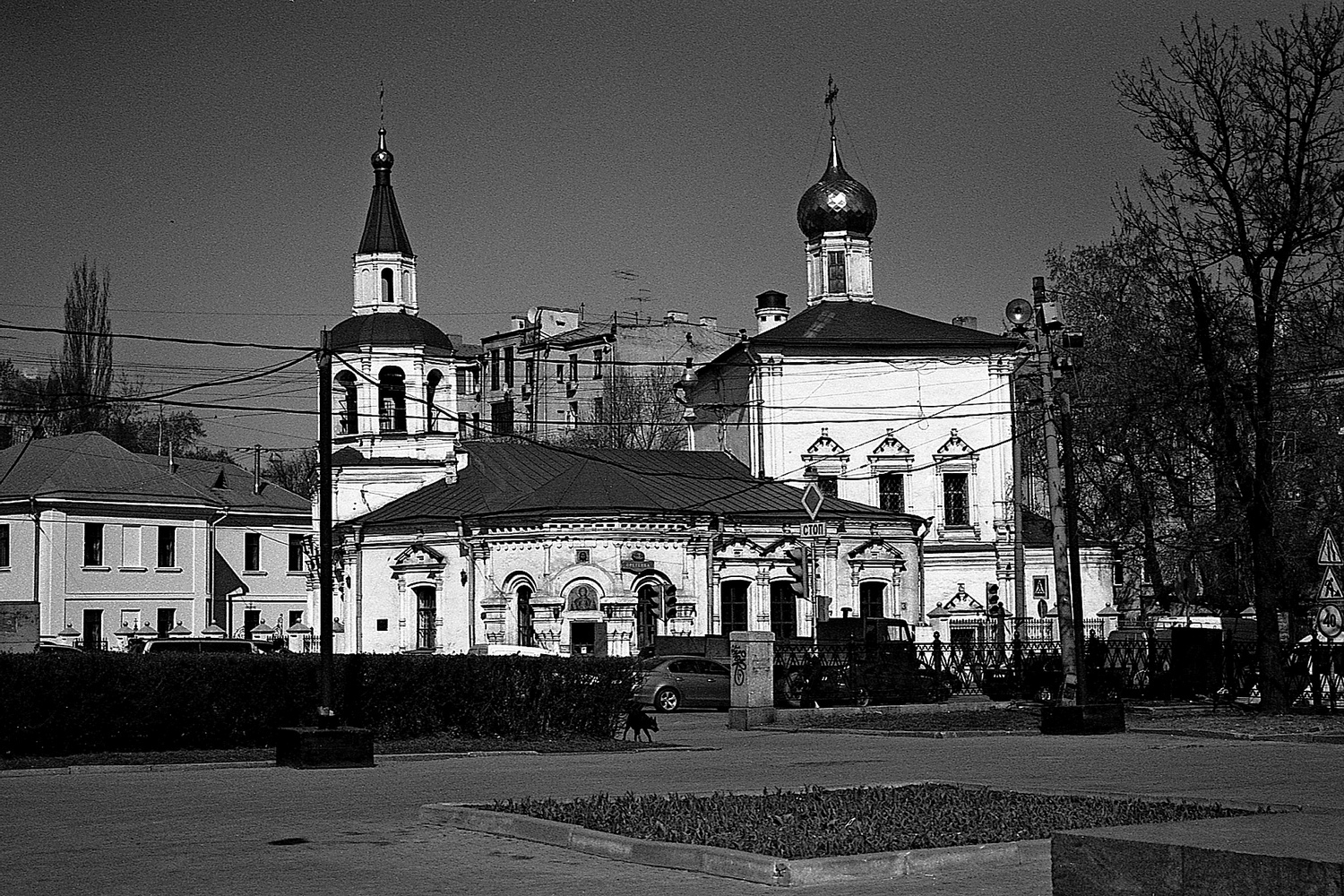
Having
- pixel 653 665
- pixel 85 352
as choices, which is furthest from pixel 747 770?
pixel 85 352

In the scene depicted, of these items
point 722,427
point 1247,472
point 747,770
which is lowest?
point 747,770

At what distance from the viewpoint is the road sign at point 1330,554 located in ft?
74.4

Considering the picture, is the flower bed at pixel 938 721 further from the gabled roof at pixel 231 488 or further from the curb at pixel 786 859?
the gabled roof at pixel 231 488

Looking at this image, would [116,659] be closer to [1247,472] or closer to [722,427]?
[1247,472]

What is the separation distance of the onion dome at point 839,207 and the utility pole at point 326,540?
144 ft

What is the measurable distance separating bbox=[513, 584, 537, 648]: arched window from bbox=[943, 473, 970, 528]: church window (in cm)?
1795

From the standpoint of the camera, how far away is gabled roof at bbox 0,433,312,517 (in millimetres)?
63750

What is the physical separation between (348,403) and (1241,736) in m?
41.9

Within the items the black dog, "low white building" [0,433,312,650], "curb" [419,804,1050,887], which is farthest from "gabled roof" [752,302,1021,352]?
"curb" [419,804,1050,887]

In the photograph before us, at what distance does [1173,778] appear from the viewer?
58.9 ft

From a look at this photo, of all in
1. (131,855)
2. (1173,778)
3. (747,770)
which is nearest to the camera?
(131,855)

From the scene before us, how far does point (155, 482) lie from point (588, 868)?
59.7 meters

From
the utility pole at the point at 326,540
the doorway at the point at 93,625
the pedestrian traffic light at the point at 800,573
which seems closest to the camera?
the utility pole at the point at 326,540

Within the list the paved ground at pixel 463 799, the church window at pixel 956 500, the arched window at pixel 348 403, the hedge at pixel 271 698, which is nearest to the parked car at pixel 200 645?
the arched window at pixel 348 403
